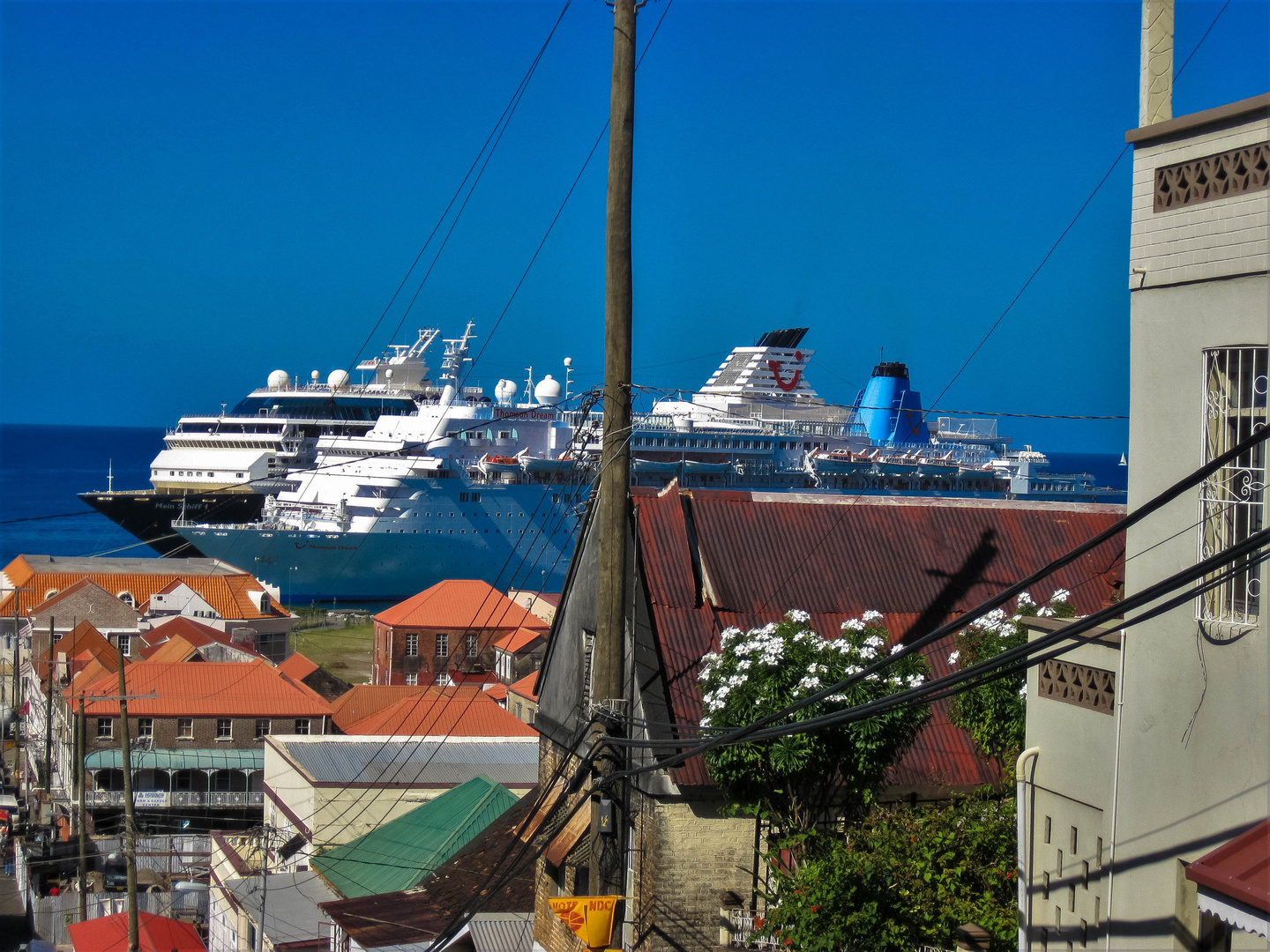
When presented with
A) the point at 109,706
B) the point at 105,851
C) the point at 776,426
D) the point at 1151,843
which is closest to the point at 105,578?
the point at 109,706

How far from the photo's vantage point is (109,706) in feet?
102

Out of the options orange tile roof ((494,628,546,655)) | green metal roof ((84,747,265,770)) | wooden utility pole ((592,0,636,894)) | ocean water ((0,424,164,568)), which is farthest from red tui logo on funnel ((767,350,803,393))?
wooden utility pole ((592,0,636,894))

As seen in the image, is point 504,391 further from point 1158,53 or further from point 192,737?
point 1158,53

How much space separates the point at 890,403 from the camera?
7250 cm

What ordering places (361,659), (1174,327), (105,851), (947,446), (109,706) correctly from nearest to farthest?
1. (1174,327)
2. (105,851)
3. (109,706)
4. (361,659)
5. (947,446)

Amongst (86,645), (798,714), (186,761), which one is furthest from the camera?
(86,645)

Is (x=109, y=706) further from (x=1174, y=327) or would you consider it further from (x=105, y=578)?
(x=1174, y=327)

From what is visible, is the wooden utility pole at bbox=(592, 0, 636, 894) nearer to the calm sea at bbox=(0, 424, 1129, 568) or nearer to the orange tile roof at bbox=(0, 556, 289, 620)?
the orange tile roof at bbox=(0, 556, 289, 620)

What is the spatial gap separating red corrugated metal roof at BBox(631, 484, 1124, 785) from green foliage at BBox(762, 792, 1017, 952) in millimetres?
1289

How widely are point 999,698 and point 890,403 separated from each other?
64254mm

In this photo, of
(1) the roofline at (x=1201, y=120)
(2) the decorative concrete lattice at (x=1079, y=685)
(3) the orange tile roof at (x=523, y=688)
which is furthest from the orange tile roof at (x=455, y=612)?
(1) the roofline at (x=1201, y=120)

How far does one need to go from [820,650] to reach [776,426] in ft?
205

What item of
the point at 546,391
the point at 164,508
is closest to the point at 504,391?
the point at 546,391

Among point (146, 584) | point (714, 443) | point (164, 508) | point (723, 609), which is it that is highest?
point (714, 443)
